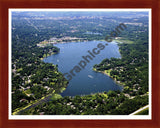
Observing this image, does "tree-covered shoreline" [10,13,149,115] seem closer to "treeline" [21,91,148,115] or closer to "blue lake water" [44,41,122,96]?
"treeline" [21,91,148,115]

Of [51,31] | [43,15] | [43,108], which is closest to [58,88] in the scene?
[43,108]

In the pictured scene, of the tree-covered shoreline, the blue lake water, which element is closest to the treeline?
the tree-covered shoreline

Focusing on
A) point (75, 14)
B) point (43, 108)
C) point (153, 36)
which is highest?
point (75, 14)

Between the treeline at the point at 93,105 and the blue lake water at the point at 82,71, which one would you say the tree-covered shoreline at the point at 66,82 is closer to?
the treeline at the point at 93,105

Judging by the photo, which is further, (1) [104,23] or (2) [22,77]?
(1) [104,23]

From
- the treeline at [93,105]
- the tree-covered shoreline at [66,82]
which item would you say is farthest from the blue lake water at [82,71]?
the treeline at [93,105]

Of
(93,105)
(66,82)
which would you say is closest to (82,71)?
(66,82)

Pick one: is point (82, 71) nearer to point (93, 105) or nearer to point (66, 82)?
point (66, 82)

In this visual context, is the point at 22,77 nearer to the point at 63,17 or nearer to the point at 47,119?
the point at 47,119
